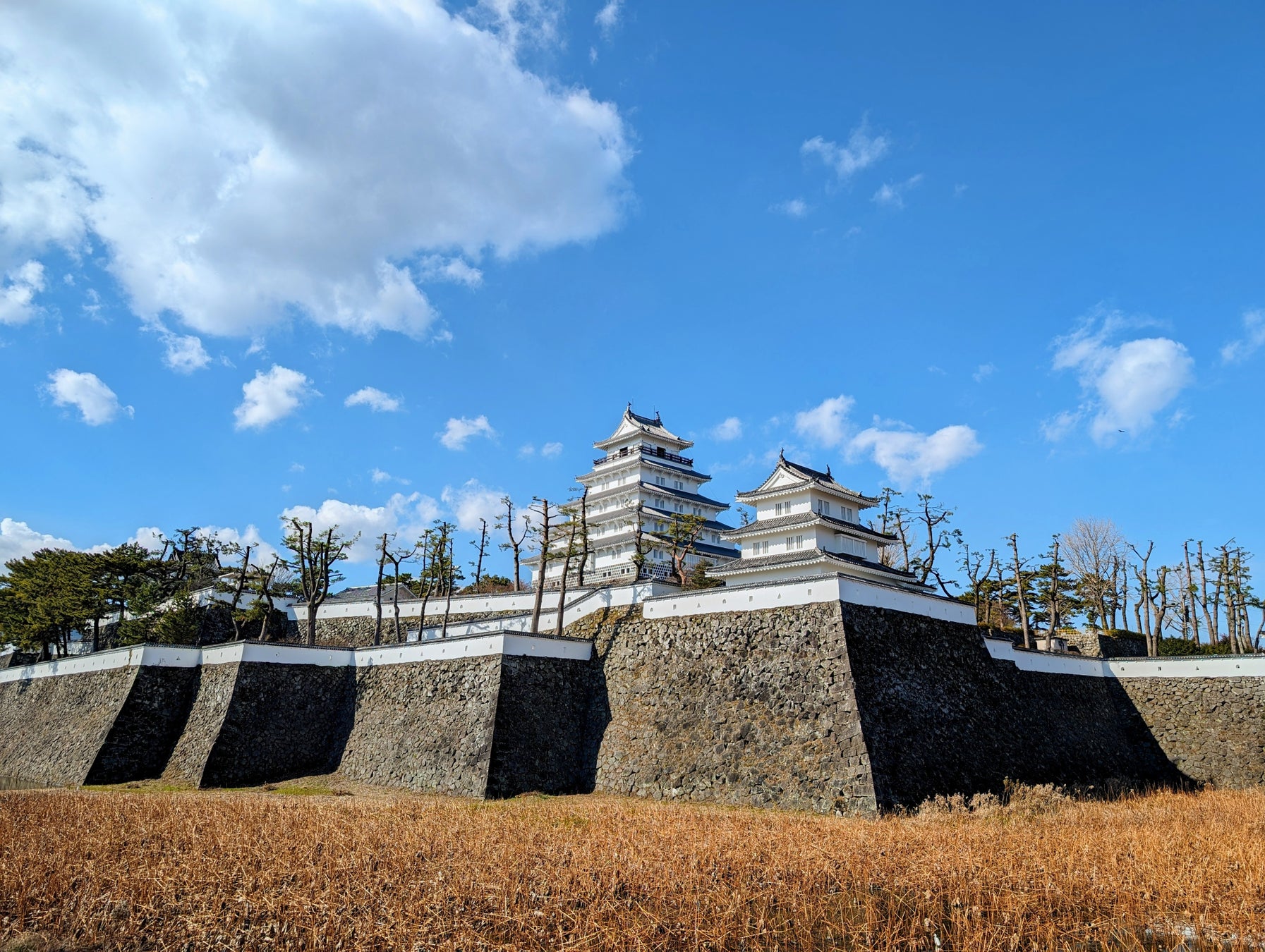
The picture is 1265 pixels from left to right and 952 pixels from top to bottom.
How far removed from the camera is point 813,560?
3009 cm

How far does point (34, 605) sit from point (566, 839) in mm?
35718

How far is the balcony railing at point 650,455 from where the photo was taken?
45750mm

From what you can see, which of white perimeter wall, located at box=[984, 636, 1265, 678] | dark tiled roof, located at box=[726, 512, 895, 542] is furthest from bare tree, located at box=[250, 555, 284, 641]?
white perimeter wall, located at box=[984, 636, 1265, 678]

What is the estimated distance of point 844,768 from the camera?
16.7m

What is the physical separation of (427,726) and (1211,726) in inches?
955

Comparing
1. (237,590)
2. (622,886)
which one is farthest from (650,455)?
(622,886)

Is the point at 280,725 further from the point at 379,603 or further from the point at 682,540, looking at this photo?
the point at 682,540

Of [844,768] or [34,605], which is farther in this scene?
[34,605]

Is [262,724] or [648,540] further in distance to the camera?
[648,540]

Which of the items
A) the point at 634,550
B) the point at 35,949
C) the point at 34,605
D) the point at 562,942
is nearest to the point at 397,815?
the point at 35,949

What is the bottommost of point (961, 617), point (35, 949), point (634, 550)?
point (35, 949)

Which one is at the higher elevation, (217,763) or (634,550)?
(634,550)

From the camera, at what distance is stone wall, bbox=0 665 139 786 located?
2428cm

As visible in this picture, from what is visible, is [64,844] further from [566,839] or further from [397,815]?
[566,839]
